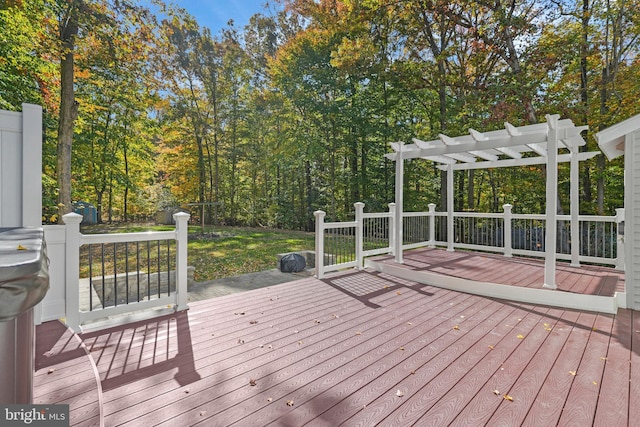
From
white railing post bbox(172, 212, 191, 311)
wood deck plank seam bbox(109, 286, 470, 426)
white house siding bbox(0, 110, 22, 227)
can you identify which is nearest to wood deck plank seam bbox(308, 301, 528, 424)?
wood deck plank seam bbox(109, 286, 470, 426)

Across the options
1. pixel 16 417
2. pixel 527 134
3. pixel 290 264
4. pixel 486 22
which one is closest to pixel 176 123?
pixel 290 264

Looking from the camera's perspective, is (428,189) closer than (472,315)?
No

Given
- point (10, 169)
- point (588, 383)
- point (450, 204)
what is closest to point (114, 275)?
point (10, 169)

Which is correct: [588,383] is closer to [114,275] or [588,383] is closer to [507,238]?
[114,275]

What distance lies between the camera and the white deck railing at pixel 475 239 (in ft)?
17.9

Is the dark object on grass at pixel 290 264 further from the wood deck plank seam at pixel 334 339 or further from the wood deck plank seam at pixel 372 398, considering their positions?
the wood deck plank seam at pixel 372 398

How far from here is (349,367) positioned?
2422mm

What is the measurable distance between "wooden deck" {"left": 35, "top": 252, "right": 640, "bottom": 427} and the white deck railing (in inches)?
73.0

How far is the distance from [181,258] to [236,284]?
241cm

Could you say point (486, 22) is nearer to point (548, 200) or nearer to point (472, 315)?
point (548, 200)

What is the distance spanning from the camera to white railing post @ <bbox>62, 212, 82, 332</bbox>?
115 inches

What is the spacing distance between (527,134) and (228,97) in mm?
14981

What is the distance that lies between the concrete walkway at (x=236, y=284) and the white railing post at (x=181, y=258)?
1.43 meters

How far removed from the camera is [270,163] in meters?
14.6
